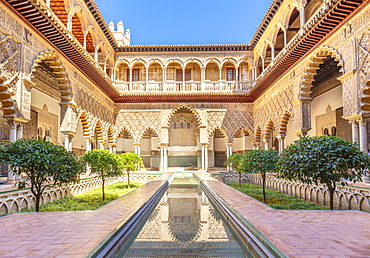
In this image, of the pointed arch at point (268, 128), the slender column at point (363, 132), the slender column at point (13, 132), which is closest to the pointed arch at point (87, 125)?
the slender column at point (13, 132)

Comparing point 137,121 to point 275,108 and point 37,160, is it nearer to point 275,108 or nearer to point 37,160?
point 275,108

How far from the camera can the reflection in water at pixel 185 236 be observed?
10.8ft

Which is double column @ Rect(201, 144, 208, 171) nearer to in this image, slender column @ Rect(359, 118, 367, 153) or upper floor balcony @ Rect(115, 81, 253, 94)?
upper floor balcony @ Rect(115, 81, 253, 94)

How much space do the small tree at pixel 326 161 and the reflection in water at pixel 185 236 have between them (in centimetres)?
182

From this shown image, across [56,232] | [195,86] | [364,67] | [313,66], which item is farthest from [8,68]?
[195,86]

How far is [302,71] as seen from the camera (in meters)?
10.2

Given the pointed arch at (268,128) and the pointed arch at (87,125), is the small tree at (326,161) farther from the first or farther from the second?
the pointed arch at (87,125)

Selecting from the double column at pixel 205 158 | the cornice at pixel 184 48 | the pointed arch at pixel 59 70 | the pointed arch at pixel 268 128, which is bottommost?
the double column at pixel 205 158

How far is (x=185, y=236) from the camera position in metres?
3.94

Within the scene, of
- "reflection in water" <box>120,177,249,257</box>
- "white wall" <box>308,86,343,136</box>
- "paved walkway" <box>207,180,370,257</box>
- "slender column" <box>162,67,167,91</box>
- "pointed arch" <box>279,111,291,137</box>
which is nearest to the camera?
"paved walkway" <box>207,180,370,257</box>

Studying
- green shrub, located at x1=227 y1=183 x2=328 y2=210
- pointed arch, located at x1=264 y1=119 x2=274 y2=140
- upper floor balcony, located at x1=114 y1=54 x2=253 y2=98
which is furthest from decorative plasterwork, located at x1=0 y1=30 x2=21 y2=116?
pointed arch, located at x1=264 y1=119 x2=274 y2=140

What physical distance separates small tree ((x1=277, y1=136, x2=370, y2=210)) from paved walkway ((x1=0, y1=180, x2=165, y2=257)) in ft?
11.1

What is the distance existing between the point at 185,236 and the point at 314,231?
1.79 meters

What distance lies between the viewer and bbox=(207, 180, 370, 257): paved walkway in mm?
2777
